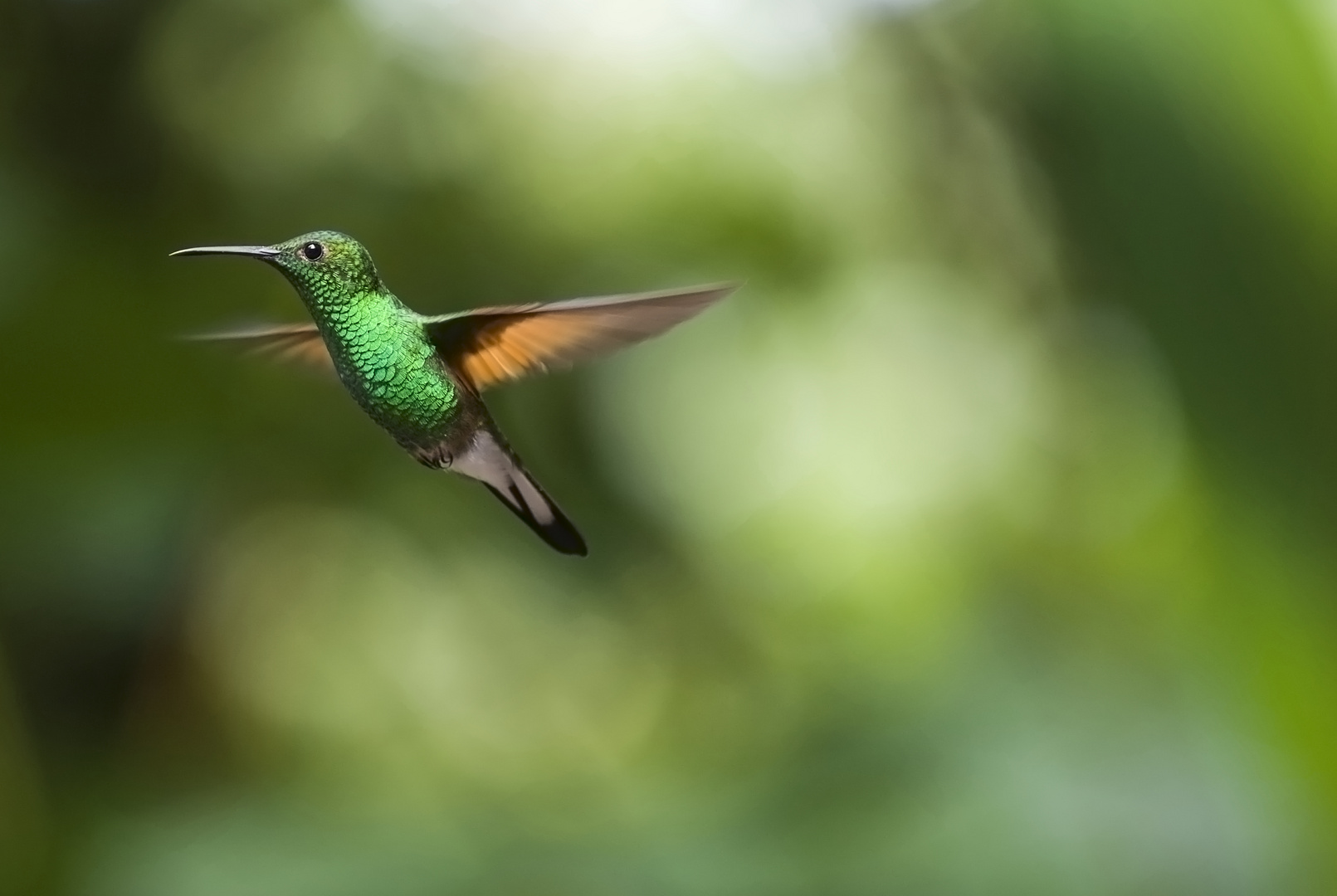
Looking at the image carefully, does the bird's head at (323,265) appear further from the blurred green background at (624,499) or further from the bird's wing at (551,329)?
the blurred green background at (624,499)

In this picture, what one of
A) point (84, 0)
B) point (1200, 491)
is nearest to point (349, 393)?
point (1200, 491)

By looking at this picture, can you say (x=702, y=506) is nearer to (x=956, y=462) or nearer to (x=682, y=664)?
(x=682, y=664)

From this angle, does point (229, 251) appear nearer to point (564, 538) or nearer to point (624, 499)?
point (564, 538)

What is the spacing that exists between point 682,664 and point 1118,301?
0.52 metres

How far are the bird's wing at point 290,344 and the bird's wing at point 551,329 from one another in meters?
0.03

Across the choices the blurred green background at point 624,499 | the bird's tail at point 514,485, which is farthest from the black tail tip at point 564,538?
the blurred green background at point 624,499

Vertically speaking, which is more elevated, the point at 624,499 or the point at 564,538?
the point at 624,499

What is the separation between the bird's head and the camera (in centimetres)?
17

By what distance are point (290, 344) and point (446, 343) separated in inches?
1.7

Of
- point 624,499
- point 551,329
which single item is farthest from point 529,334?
point 624,499

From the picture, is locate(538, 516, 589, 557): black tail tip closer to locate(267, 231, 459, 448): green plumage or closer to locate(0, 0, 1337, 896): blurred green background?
locate(267, 231, 459, 448): green plumage

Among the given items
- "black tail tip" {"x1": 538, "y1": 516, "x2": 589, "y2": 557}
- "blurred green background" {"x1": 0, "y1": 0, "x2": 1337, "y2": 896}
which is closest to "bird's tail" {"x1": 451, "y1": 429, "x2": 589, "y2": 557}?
"black tail tip" {"x1": 538, "y1": 516, "x2": 589, "y2": 557}

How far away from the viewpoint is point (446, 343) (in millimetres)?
219

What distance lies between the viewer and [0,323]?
0.85 meters
